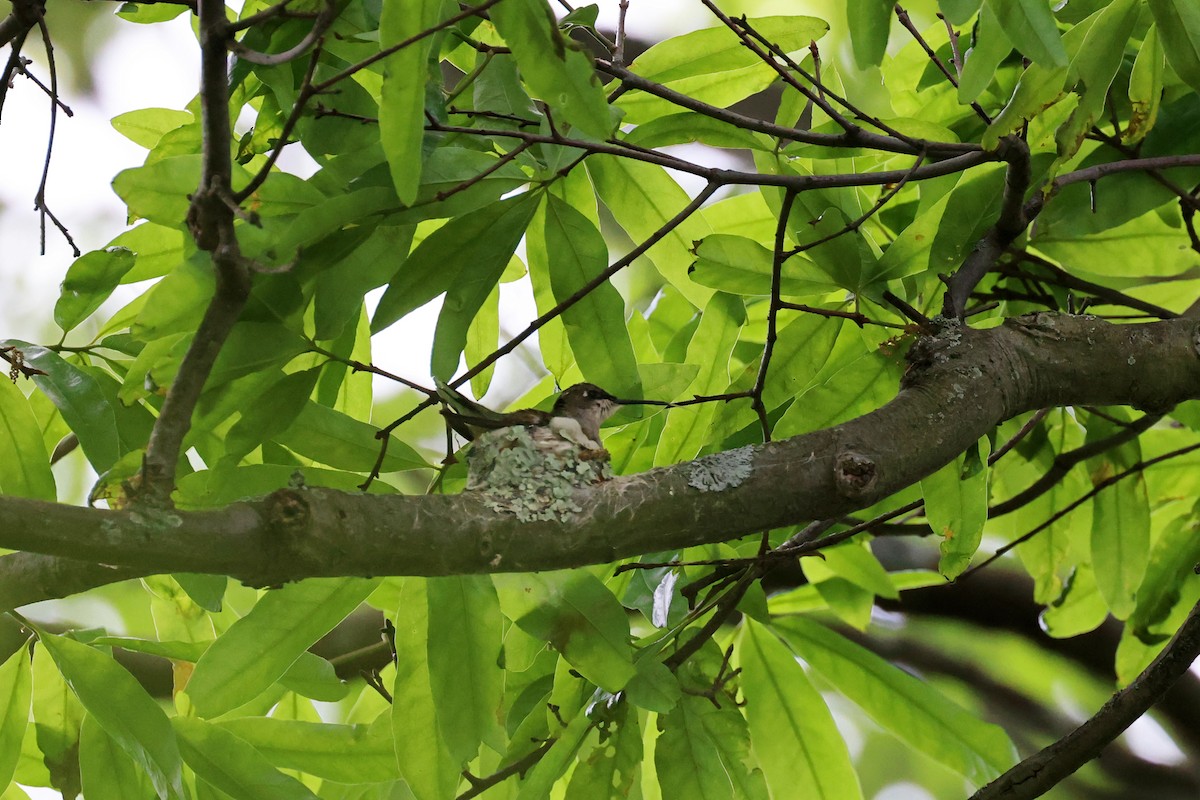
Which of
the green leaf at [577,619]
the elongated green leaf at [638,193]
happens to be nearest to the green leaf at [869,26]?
the elongated green leaf at [638,193]

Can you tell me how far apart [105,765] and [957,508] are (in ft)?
2.30

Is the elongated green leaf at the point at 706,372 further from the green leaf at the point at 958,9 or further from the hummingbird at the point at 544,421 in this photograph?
the green leaf at the point at 958,9

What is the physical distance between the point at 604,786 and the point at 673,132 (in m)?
0.51

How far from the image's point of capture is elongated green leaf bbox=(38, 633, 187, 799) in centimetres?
73

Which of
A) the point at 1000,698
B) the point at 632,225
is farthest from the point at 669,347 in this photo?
the point at 1000,698

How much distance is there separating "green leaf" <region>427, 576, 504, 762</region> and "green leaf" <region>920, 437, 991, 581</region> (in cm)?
33

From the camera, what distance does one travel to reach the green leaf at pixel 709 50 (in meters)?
0.79

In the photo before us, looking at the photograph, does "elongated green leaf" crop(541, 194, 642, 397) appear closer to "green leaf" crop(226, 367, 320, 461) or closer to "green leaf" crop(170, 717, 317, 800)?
"green leaf" crop(226, 367, 320, 461)

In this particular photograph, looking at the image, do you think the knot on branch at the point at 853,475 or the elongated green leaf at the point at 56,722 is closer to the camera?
the knot on branch at the point at 853,475

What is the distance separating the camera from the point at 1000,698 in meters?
1.87

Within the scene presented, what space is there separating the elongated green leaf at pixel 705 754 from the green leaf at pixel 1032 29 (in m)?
0.54

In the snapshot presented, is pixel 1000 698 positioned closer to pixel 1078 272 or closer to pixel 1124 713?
pixel 1078 272

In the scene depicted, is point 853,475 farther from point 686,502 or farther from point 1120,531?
point 1120,531

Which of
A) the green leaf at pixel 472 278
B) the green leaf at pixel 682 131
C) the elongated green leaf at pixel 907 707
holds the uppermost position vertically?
the green leaf at pixel 682 131
